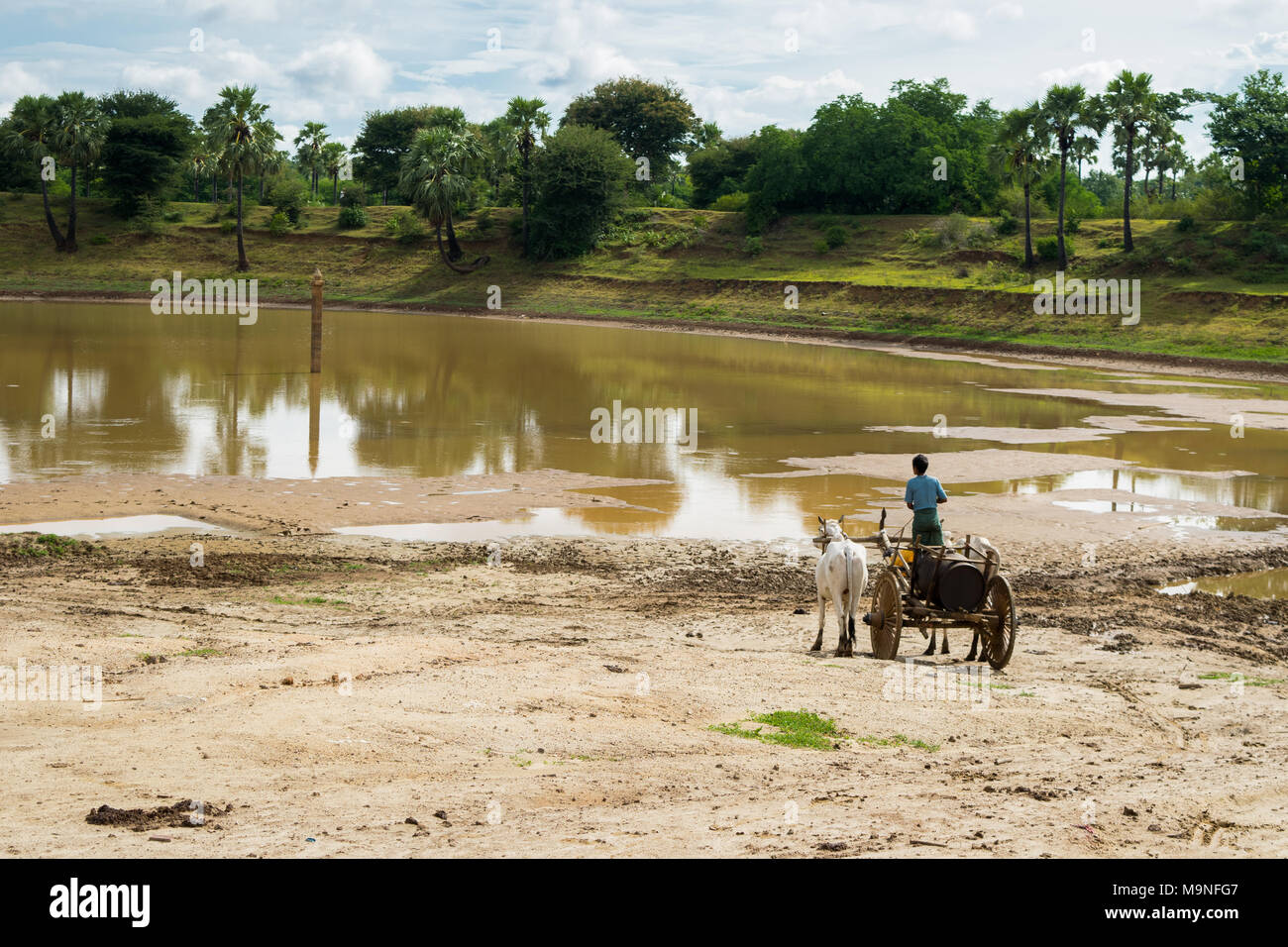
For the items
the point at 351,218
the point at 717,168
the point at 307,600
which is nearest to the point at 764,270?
the point at 717,168

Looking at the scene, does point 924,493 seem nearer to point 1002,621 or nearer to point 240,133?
point 1002,621

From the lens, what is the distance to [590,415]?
30859 mm

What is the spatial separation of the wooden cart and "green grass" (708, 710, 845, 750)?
2.47 metres

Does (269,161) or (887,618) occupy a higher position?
(269,161)

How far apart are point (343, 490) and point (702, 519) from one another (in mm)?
6121

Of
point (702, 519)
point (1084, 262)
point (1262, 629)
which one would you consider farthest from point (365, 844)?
point (1084, 262)

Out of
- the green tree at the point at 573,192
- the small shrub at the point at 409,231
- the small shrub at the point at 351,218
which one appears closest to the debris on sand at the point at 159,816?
the green tree at the point at 573,192

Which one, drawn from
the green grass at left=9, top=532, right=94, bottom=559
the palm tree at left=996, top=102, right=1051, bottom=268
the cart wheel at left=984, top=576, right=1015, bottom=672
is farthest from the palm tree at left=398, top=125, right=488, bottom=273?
the cart wheel at left=984, top=576, right=1015, bottom=672

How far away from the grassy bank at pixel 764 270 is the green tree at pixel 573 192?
6.12 ft

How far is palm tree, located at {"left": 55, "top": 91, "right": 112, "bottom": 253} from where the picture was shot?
268ft

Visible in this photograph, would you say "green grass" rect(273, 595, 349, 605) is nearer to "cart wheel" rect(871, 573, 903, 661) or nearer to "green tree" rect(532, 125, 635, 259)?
"cart wheel" rect(871, 573, 903, 661)

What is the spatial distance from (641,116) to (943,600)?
100769 mm
